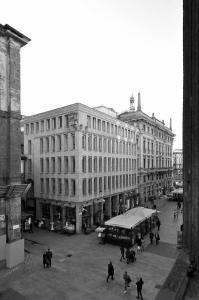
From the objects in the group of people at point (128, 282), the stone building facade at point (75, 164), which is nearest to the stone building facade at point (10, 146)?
the group of people at point (128, 282)

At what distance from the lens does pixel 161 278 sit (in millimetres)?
17906

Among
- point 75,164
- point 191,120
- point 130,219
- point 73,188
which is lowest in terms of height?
point 130,219

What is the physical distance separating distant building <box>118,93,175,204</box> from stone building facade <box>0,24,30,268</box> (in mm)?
36505

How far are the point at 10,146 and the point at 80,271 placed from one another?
1233 cm

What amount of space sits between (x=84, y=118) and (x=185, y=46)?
71.8 feet

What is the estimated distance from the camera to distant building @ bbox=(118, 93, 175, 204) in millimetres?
55747

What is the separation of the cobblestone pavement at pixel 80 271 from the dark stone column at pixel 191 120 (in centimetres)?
562

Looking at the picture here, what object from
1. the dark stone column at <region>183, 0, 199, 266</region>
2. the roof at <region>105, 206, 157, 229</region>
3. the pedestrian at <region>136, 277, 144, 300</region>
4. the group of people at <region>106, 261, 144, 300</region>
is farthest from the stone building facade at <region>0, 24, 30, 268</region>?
the dark stone column at <region>183, 0, 199, 266</region>

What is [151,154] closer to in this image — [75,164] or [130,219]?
[75,164]

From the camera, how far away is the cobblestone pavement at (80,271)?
620 inches

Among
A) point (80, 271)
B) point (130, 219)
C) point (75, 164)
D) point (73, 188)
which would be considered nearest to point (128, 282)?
point (80, 271)

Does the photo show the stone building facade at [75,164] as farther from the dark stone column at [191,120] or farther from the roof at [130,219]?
the dark stone column at [191,120]

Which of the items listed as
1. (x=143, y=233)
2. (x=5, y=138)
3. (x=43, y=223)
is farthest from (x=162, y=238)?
(x=5, y=138)

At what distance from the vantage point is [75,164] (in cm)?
3300
